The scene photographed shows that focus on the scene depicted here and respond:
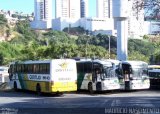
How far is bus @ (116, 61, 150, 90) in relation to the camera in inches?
1280

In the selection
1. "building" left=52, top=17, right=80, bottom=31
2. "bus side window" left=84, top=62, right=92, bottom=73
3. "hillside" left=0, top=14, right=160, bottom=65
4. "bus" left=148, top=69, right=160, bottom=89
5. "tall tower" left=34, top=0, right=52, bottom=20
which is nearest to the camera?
"bus side window" left=84, top=62, right=92, bottom=73

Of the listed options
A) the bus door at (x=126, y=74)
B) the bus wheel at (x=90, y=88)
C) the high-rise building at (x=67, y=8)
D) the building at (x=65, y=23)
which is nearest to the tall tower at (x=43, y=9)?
the high-rise building at (x=67, y=8)

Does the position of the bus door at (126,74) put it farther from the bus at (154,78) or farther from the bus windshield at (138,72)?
the bus at (154,78)

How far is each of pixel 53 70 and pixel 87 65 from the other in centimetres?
425

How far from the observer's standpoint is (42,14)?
620ft

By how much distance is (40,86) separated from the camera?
29.6 meters

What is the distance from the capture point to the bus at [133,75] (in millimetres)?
32500

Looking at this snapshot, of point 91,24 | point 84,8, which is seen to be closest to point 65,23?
point 84,8

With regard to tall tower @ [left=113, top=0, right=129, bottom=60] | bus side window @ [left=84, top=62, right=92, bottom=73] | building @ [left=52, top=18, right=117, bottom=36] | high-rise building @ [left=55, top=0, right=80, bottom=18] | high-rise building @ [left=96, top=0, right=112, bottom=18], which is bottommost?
bus side window @ [left=84, top=62, right=92, bottom=73]

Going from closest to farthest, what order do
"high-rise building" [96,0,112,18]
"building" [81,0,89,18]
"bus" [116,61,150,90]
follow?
"bus" [116,61,150,90]
"high-rise building" [96,0,112,18]
"building" [81,0,89,18]

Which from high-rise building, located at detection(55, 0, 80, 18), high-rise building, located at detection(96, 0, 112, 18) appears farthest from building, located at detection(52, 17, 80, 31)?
high-rise building, located at detection(96, 0, 112, 18)

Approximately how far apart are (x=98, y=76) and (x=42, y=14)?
160m

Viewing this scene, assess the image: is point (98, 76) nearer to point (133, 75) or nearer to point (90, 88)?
point (90, 88)

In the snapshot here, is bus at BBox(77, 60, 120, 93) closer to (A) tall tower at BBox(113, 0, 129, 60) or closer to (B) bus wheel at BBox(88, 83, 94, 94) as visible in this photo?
(B) bus wheel at BBox(88, 83, 94, 94)
